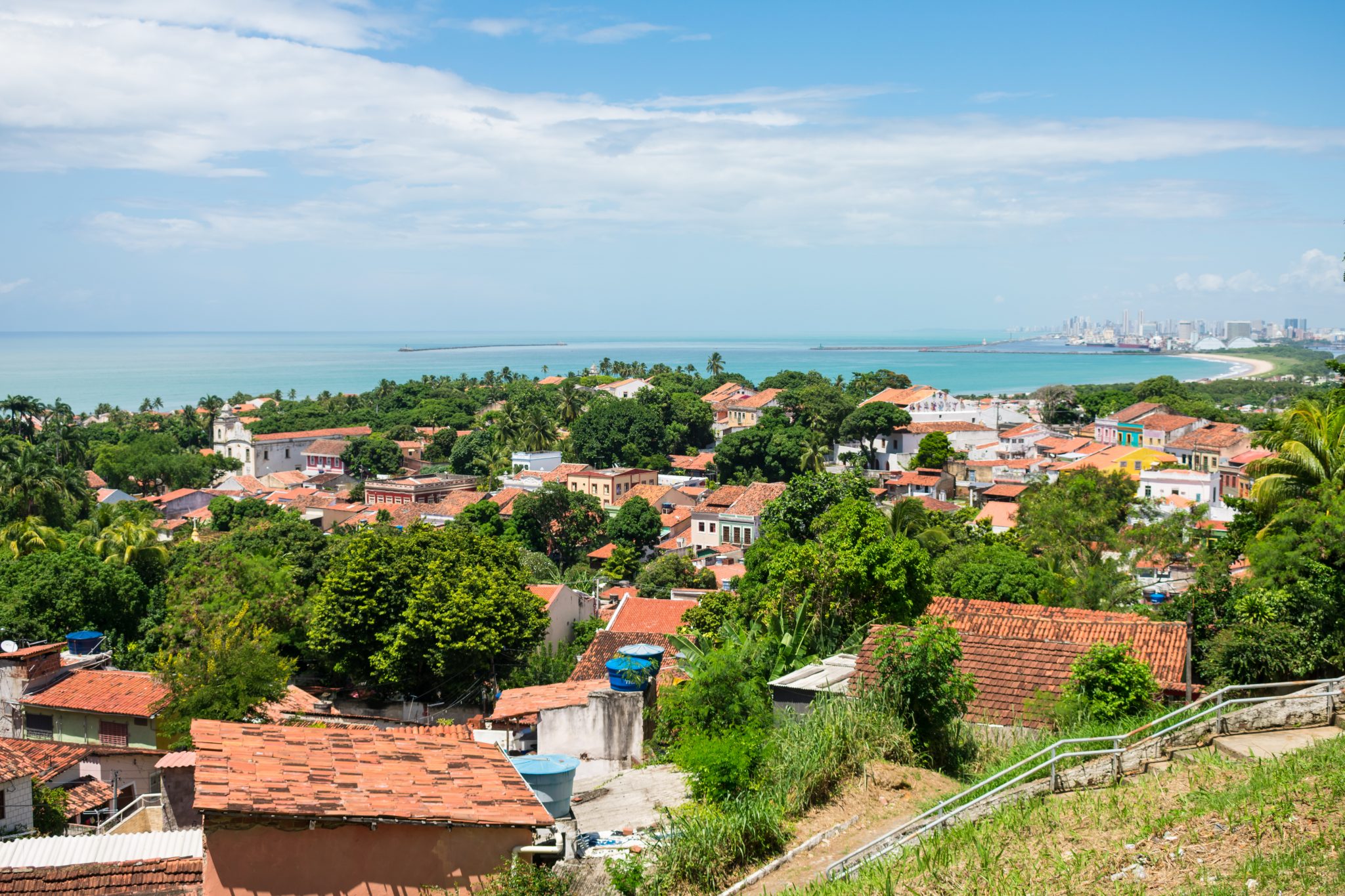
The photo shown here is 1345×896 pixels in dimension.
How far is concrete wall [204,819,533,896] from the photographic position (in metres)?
7.21

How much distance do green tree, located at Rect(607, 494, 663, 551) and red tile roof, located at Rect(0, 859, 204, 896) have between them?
39370 millimetres

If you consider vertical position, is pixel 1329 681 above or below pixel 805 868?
above

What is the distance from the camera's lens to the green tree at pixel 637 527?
47969 millimetres

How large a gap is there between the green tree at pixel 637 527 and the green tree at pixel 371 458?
29.3 metres

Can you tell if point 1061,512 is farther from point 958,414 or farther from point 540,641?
point 958,414

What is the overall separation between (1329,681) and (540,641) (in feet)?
56.1

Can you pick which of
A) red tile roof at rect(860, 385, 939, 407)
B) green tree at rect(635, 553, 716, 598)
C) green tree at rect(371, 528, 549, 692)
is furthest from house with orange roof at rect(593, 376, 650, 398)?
green tree at rect(371, 528, 549, 692)

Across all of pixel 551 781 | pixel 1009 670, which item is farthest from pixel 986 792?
pixel 1009 670

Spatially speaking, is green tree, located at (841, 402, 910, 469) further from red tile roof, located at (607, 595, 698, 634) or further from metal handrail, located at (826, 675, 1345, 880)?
metal handrail, located at (826, 675, 1345, 880)

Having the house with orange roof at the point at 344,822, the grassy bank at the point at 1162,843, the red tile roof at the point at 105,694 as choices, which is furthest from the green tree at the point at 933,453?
the house with orange roof at the point at 344,822

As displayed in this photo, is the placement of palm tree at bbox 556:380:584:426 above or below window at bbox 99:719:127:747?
above

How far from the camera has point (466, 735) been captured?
11867mm

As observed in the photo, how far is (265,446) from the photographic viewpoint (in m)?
77.7

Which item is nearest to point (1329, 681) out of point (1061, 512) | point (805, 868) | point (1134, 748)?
point (1134, 748)
